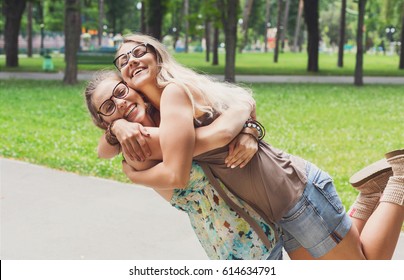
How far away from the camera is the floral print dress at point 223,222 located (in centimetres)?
290

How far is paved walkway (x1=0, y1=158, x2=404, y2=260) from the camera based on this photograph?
4957 millimetres

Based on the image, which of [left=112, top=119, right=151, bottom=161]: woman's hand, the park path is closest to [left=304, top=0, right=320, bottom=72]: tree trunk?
the park path

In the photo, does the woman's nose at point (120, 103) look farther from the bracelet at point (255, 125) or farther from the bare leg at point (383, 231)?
the bare leg at point (383, 231)

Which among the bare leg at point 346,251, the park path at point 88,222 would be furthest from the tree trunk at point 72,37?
the bare leg at point 346,251

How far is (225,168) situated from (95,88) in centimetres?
66

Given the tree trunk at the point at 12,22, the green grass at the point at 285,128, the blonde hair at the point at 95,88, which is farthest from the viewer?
the tree trunk at the point at 12,22

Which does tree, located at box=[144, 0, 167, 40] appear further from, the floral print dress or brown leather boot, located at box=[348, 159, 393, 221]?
the floral print dress

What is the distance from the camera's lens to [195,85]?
111 inches

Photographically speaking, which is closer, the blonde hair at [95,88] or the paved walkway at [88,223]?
the blonde hair at [95,88]

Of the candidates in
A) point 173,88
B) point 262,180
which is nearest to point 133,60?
point 173,88

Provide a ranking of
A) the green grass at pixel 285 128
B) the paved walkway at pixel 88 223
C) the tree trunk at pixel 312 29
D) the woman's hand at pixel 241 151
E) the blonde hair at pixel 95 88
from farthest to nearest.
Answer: the tree trunk at pixel 312 29
the green grass at pixel 285 128
the paved walkway at pixel 88 223
the blonde hair at pixel 95 88
the woman's hand at pixel 241 151

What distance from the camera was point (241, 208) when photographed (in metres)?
2.90

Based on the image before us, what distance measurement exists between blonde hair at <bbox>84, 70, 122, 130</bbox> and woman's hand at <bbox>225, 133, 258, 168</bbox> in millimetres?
574

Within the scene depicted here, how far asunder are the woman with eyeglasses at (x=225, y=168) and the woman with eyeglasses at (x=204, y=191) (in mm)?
44
